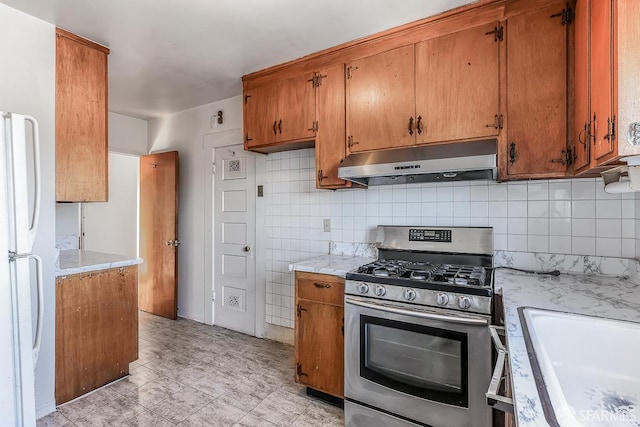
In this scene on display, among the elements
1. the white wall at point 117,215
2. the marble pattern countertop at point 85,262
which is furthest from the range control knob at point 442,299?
the white wall at point 117,215

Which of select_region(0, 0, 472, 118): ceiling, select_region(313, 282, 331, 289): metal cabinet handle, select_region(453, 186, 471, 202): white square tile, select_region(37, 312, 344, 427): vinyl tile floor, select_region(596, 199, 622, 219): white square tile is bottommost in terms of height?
select_region(37, 312, 344, 427): vinyl tile floor

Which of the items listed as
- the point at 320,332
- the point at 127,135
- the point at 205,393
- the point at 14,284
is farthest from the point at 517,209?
the point at 127,135

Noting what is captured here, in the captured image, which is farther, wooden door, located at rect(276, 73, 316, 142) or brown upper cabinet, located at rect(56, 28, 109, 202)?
wooden door, located at rect(276, 73, 316, 142)

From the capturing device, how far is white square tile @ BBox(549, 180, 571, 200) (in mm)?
1986

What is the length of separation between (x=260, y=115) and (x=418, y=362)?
225 centimetres

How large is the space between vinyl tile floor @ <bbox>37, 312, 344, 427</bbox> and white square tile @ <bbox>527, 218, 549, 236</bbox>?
5.73ft

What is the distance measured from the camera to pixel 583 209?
1945mm

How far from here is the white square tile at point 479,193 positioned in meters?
2.21

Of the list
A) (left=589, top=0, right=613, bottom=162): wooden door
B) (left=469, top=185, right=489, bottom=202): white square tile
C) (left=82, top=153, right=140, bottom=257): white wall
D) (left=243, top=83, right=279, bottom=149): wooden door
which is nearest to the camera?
(left=589, top=0, right=613, bottom=162): wooden door

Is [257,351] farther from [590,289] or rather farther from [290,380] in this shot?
[590,289]

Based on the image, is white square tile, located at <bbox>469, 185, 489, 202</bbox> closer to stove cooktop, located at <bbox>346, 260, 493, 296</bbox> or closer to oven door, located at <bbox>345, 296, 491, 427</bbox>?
stove cooktop, located at <bbox>346, 260, 493, 296</bbox>

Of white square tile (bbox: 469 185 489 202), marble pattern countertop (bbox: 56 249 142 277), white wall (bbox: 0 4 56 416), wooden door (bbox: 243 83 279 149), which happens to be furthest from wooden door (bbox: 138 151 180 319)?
white square tile (bbox: 469 185 489 202)

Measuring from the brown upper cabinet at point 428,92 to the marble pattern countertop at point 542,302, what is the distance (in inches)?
35.1

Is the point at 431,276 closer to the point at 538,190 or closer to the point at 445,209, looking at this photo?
the point at 445,209
